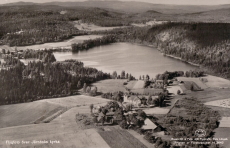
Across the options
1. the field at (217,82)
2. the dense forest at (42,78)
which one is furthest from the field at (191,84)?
the dense forest at (42,78)

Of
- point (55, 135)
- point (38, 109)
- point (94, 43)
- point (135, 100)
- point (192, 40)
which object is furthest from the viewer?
point (192, 40)

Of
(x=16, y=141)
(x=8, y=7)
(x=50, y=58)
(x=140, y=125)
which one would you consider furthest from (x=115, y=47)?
A: (x=16, y=141)

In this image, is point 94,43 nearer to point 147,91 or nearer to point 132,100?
point 147,91

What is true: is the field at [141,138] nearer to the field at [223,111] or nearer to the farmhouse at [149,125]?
the farmhouse at [149,125]

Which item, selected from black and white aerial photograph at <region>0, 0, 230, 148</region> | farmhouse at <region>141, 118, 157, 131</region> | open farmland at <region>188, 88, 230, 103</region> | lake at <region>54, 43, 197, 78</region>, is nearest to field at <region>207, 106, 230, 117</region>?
black and white aerial photograph at <region>0, 0, 230, 148</region>

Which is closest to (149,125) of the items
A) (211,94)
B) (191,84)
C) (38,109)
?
(38,109)

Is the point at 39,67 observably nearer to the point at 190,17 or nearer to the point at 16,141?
the point at 16,141
